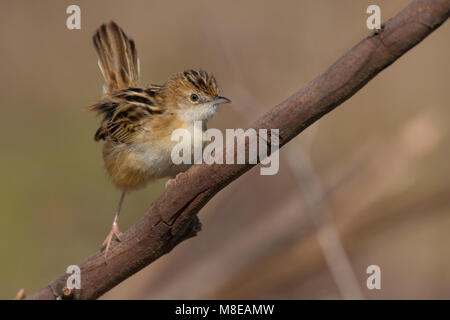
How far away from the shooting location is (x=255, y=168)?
4.77 m

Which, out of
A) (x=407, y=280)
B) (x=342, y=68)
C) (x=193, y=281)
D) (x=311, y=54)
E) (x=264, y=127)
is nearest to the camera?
(x=342, y=68)

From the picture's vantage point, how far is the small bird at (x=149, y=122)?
3607 millimetres

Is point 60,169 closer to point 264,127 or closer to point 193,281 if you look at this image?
point 193,281

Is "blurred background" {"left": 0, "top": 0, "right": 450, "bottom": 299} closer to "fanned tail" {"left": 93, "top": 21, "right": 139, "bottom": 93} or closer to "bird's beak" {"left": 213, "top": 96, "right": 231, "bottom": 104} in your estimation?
"bird's beak" {"left": 213, "top": 96, "right": 231, "bottom": 104}

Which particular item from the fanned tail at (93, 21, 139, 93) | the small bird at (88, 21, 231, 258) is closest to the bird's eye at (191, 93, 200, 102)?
the small bird at (88, 21, 231, 258)

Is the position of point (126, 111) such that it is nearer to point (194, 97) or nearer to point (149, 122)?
point (149, 122)

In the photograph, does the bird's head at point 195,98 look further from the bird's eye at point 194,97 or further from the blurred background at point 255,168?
the blurred background at point 255,168

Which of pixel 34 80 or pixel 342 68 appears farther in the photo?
pixel 34 80

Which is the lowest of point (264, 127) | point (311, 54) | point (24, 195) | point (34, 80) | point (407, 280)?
point (264, 127)

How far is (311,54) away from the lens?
6.06m

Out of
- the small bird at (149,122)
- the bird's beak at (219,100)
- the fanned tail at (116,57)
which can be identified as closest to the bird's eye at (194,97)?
the small bird at (149,122)

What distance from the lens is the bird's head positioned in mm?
3744

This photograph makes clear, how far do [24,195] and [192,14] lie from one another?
8.31 ft
